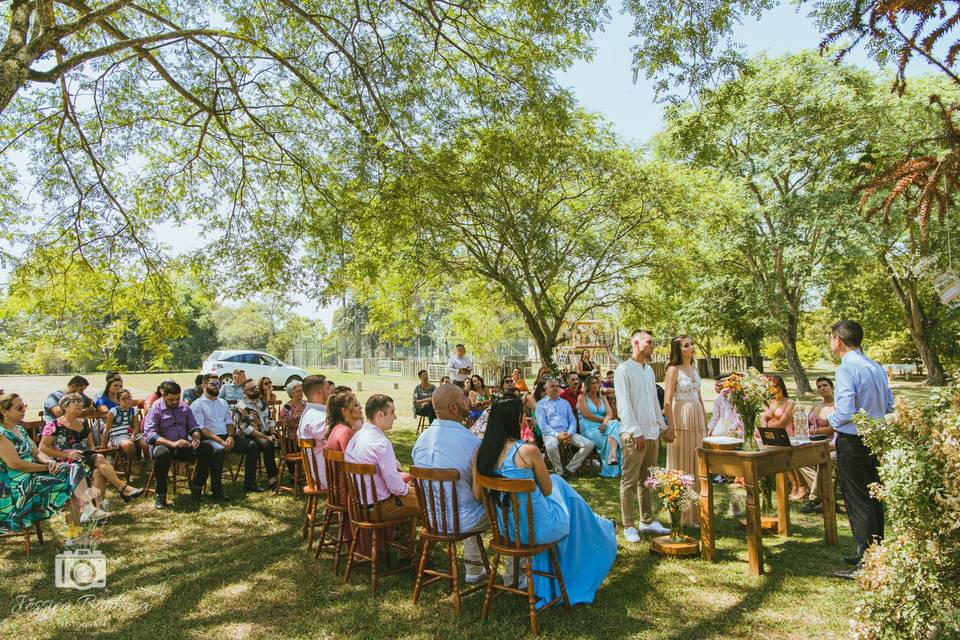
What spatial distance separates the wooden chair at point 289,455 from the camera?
7.09m

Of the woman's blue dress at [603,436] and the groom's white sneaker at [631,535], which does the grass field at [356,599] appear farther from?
the woman's blue dress at [603,436]

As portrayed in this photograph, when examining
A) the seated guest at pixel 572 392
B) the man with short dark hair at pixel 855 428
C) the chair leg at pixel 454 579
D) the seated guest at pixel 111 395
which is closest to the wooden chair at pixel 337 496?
the chair leg at pixel 454 579

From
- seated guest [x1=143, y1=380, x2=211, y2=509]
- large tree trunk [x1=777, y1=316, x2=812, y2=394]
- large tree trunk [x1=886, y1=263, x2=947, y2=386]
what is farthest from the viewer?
large tree trunk [x1=886, y1=263, x2=947, y2=386]

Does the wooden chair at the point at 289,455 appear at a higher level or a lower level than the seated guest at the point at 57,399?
lower

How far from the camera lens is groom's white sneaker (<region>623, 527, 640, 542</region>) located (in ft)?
17.4

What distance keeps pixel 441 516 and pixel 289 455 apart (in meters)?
3.58

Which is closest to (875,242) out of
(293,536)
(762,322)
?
(762,322)

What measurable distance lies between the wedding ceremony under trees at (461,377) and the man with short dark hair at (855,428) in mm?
23

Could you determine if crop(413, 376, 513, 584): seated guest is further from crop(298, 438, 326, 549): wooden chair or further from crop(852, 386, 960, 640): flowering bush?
crop(852, 386, 960, 640): flowering bush

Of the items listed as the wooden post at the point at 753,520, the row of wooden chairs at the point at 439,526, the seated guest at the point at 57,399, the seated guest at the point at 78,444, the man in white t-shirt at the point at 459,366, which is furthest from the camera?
the man in white t-shirt at the point at 459,366

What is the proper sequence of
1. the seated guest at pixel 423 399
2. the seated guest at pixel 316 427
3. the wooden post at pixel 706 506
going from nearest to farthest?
1. the wooden post at pixel 706 506
2. the seated guest at pixel 316 427
3. the seated guest at pixel 423 399

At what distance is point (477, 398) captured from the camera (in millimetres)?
11578

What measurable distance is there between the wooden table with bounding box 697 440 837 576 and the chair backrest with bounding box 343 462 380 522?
256 cm

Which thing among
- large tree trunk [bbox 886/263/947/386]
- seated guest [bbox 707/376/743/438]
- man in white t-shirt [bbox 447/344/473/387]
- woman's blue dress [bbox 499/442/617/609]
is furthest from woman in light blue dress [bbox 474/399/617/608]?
large tree trunk [bbox 886/263/947/386]
